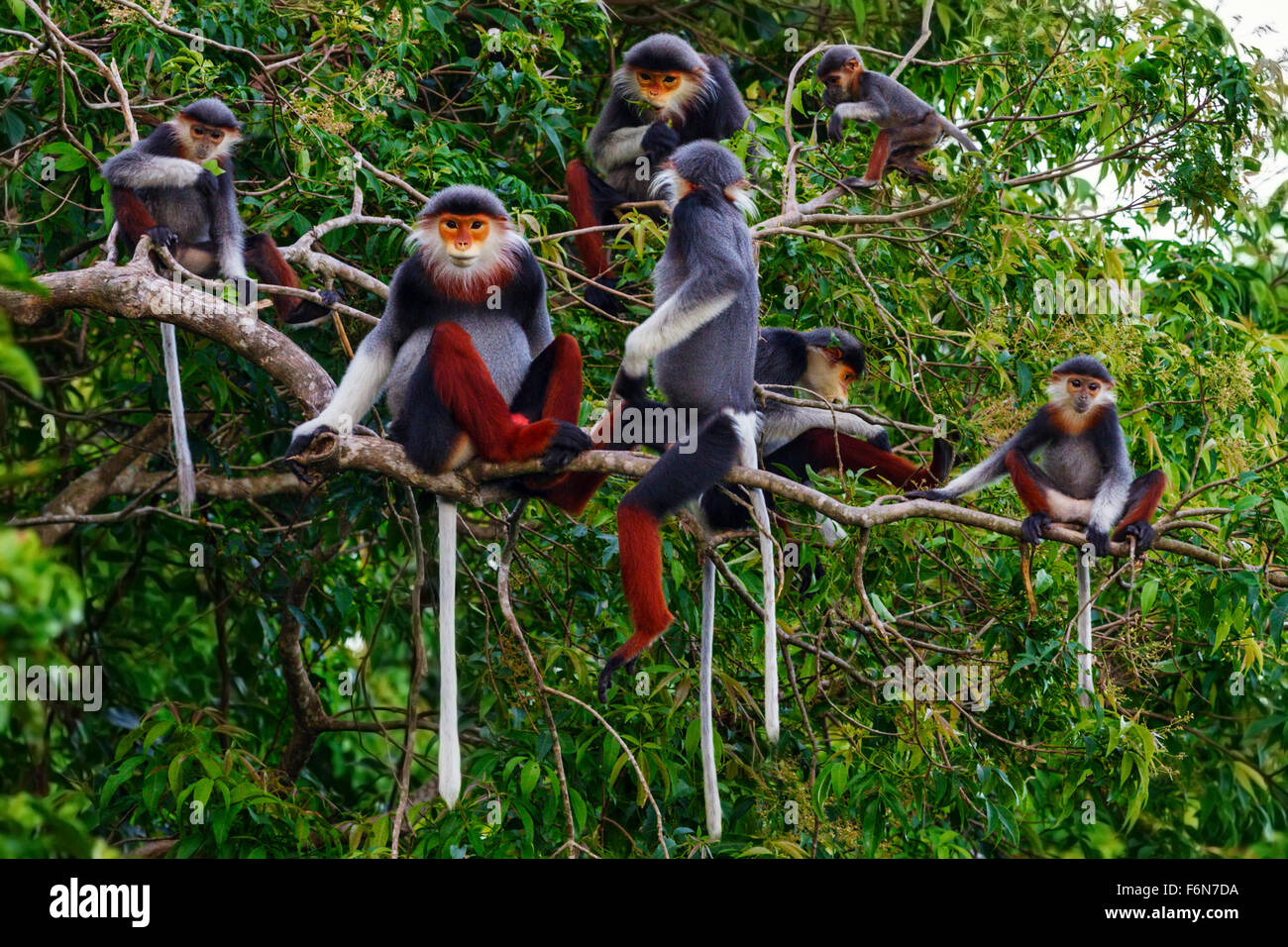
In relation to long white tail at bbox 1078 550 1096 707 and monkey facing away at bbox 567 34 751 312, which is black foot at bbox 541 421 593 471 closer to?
long white tail at bbox 1078 550 1096 707

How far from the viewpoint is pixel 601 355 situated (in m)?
5.33

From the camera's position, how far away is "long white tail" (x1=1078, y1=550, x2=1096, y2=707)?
→ 411 cm

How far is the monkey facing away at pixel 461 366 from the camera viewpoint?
12.8 ft

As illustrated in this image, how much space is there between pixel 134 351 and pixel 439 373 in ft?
8.65

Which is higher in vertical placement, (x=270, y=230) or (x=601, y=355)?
(x=270, y=230)

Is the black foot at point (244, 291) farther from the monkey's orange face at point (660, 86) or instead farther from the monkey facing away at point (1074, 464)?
the monkey facing away at point (1074, 464)

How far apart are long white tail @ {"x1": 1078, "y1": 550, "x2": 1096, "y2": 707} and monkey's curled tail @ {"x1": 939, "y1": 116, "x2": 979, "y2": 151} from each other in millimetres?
2261

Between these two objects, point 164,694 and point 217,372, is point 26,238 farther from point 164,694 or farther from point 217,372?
point 164,694

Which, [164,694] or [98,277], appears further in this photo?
[164,694]

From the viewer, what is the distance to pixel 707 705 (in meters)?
3.97

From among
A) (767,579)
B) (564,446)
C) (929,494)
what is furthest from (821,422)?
(564,446)
